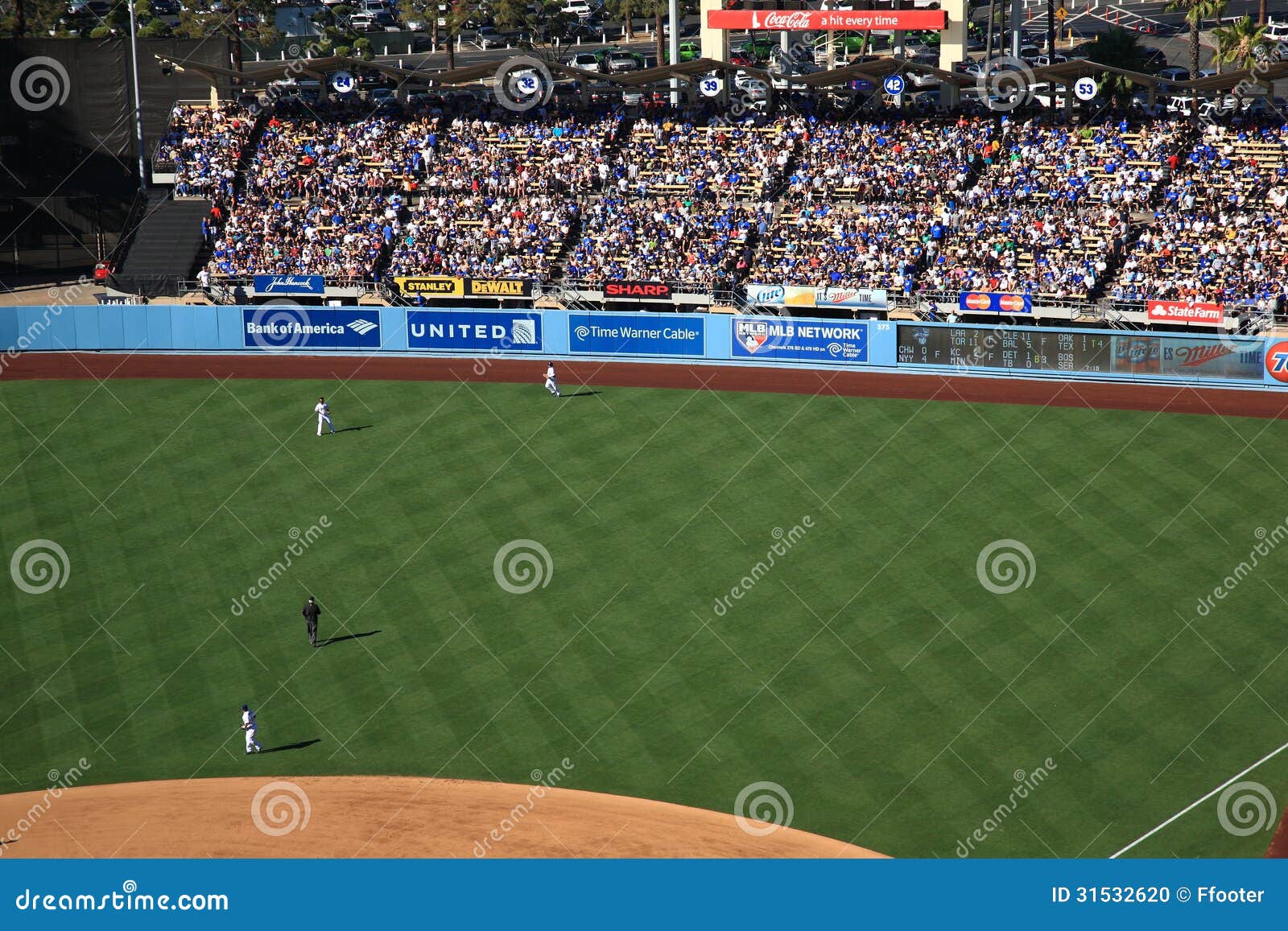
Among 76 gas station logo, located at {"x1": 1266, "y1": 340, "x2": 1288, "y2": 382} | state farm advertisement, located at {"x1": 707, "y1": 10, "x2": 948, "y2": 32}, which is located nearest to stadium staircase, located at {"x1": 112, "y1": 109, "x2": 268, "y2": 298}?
state farm advertisement, located at {"x1": 707, "y1": 10, "x2": 948, "y2": 32}

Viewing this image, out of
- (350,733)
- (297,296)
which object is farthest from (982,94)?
(350,733)

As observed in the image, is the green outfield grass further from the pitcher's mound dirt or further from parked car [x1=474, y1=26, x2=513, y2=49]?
parked car [x1=474, y1=26, x2=513, y2=49]

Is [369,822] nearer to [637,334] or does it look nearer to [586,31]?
[637,334]

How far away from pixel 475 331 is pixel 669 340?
6579 mm

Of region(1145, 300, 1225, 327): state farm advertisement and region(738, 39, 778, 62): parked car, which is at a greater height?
region(738, 39, 778, 62): parked car

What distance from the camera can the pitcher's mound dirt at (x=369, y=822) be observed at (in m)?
26.3

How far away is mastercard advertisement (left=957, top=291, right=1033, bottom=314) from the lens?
5081 centimetres

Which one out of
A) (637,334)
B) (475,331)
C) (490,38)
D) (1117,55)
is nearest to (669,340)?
(637,334)

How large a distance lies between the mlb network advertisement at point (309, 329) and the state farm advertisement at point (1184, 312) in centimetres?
2589

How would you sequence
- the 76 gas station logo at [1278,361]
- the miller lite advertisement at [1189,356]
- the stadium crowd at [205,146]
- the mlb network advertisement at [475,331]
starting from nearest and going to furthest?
the 76 gas station logo at [1278,361] < the miller lite advertisement at [1189,356] < the mlb network advertisement at [475,331] < the stadium crowd at [205,146]

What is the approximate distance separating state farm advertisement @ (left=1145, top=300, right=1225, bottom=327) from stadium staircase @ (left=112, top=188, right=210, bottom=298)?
35576 mm

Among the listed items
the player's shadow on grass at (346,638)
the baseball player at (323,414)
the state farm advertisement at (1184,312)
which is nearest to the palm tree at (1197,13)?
the state farm advertisement at (1184,312)

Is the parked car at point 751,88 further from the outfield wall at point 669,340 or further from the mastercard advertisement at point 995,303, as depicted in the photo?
the outfield wall at point 669,340

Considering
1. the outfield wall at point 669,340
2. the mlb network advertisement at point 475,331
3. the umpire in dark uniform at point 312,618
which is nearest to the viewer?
the umpire in dark uniform at point 312,618
